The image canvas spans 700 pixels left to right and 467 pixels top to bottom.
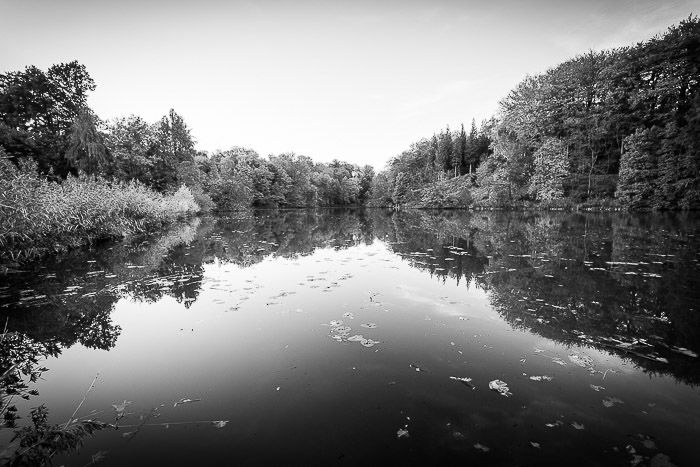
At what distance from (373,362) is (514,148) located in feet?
140

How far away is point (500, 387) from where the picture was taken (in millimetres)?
3408

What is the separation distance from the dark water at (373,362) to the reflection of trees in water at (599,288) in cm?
5

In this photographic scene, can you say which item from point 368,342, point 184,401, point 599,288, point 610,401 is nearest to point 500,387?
point 610,401

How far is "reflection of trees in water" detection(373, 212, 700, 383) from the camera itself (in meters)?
4.48

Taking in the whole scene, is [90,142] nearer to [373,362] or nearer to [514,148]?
[373,362]

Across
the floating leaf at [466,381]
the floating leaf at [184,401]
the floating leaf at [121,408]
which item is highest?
the floating leaf at [466,381]

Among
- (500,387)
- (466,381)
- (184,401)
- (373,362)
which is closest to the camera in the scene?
(184,401)

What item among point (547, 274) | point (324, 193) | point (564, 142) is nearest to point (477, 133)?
point (564, 142)

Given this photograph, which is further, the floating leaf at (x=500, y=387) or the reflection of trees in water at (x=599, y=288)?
the reflection of trees in water at (x=599, y=288)

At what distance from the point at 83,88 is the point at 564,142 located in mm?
52714

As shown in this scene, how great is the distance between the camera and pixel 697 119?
25.8 m

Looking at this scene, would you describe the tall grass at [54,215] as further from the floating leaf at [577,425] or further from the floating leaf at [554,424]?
the floating leaf at [577,425]

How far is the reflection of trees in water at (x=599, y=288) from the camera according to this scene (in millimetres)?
4484

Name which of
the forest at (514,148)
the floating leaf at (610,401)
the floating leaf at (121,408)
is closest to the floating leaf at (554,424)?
the floating leaf at (610,401)
